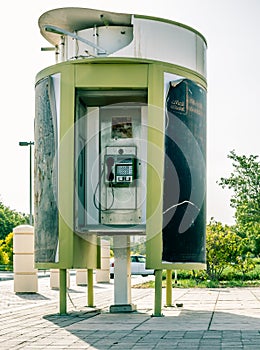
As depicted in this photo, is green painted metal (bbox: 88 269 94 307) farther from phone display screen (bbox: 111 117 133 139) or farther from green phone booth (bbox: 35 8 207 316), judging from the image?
phone display screen (bbox: 111 117 133 139)

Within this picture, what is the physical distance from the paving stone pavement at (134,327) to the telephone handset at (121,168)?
2.53 meters

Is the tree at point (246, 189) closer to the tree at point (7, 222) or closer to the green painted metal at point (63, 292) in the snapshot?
the tree at point (7, 222)

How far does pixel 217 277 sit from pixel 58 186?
14981 millimetres

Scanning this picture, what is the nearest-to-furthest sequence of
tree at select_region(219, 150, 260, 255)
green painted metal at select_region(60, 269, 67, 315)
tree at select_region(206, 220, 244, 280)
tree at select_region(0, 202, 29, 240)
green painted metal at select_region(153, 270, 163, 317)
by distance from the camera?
1. green painted metal at select_region(153, 270, 163, 317)
2. green painted metal at select_region(60, 269, 67, 315)
3. tree at select_region(206, 220, 244, 280)
4. tree at select_region(219, 150, 260, 255)
5. tree at select_region(0, 202, 29, 240)

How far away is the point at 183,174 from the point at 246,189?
44877 mm

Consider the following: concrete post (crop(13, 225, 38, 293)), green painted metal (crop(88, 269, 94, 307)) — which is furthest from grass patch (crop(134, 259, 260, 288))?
green painted metal (crop(88, 269, 94, 307))

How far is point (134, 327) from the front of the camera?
498 inches

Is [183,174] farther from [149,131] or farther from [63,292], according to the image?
[63,292]

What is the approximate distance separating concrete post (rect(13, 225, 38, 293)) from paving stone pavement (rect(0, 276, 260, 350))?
465cm

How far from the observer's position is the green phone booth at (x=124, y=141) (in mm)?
14945

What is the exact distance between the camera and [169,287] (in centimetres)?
1781

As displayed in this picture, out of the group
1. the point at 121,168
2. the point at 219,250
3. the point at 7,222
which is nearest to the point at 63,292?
the point at 121,168

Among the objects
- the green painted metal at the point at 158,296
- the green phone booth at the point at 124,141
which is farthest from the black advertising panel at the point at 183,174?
the green painted metal at the point at 158,296

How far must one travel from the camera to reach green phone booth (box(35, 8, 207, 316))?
14945mm
